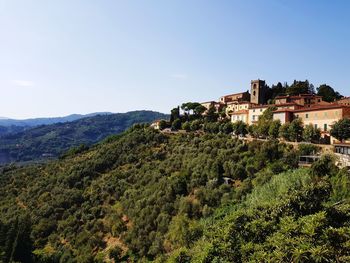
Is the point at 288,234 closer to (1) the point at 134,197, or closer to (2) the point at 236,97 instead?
(1) the point at 134,197

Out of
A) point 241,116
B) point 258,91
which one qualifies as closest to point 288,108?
point 241,116

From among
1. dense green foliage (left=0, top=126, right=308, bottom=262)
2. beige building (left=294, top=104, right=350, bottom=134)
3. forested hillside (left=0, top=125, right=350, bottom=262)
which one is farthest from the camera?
beige building (left=294, top=104, right=350, bottom=134)

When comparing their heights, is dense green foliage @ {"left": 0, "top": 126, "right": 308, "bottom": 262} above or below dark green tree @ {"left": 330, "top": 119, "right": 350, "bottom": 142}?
below

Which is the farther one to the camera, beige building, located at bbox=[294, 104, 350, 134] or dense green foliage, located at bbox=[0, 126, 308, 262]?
beige building, located at bbox=[294, 104, 350, 134]

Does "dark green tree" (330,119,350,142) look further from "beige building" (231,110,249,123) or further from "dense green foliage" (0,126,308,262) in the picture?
"beige building" (231,110,249,123)

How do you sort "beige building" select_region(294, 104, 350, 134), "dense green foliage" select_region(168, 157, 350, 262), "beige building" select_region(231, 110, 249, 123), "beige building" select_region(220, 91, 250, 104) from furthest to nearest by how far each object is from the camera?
"beige building" select_region(220, 91, 250, 104) → "beige building" select_region(231, 110, 249, 123) → "beige building" select_region(294, 104, 350, 134) → "dense green foliage" select_region(168, 157, 350, 262)

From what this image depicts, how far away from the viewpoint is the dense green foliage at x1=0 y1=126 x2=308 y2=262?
1571 inches

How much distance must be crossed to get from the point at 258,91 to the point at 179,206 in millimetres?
42456

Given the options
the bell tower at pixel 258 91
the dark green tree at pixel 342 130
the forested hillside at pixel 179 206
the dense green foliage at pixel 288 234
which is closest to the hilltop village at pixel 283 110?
the bell tower at pixel 258 91

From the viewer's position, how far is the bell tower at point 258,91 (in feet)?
250

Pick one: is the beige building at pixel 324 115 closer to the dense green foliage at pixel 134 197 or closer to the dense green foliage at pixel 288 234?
the dense green foliage at pixel 134 197

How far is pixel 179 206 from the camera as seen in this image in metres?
42.8

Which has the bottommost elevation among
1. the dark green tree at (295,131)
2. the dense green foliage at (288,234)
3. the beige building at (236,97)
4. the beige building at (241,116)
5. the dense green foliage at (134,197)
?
the dense green foliage at (134,197)

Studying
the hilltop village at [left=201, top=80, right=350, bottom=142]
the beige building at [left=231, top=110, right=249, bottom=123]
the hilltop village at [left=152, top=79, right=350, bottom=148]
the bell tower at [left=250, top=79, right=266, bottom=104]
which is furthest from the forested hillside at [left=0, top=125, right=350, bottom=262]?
the bell tower at [left=250, top=79, right=266, bottom=104]
